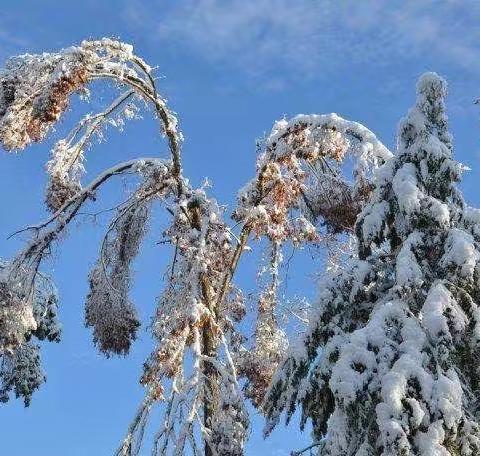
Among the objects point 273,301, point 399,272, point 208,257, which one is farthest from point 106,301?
point 399,272

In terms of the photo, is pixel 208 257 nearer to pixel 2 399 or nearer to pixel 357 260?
pixel 357 260

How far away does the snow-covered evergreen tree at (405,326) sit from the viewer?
665 centimetres

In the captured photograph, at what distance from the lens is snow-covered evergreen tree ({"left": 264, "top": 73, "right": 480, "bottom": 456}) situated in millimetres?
6648

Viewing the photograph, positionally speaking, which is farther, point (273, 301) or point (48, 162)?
point (273, 301)

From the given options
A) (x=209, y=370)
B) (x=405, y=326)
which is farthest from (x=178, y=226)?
(x=405, y=326)

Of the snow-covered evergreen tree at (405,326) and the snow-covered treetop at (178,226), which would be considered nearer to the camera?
the snow-covered evergreen tree at (405,326)

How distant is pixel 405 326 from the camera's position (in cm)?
718

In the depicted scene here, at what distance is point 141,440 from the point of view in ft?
32.9

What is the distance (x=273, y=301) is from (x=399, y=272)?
5.98m

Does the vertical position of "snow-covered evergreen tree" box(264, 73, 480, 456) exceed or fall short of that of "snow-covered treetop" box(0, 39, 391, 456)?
it falls short

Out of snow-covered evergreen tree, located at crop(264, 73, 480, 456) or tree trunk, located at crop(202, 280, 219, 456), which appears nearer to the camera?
snow-covered evergreen tree, located at crop(264, 73, 480, 456)

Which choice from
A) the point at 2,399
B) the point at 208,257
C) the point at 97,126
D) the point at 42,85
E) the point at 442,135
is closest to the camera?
the point at 442,135

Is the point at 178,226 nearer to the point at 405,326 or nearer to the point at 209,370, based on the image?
the point at 209,370

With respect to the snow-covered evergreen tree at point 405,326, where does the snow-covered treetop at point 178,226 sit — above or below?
above
